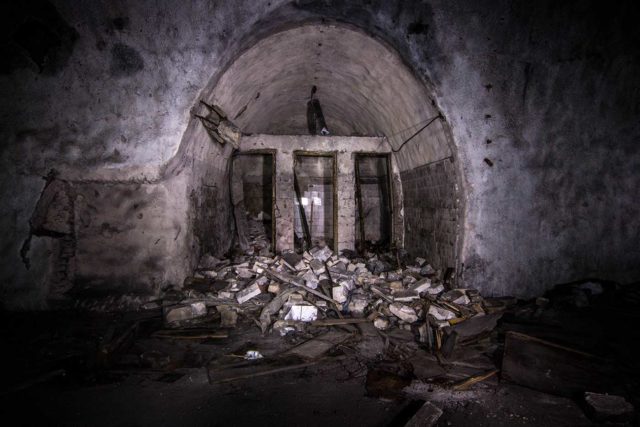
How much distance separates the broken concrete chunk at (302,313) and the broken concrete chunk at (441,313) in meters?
1.49

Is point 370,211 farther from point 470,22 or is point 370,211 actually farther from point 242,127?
point 470,22

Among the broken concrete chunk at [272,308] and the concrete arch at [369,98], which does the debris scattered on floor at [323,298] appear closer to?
the broken concrete chunk at [272,308]

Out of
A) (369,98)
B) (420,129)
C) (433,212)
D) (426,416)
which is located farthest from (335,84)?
(426,416)

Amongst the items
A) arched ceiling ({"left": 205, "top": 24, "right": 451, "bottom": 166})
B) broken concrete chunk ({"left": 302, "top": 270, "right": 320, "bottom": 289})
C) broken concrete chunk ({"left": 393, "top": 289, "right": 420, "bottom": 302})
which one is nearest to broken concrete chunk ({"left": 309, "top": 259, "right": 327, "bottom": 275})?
broken concrete chunk ({"left": 302, "top": 270, "right": 320, "bottom": 289})

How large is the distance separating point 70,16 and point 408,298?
18.0 feet

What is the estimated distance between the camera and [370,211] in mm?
9914

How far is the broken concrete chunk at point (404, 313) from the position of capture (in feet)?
13.7

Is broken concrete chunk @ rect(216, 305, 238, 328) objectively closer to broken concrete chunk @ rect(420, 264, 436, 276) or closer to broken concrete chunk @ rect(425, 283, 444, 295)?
broken concrete chunk @ rect(425, 283, 444, 295)

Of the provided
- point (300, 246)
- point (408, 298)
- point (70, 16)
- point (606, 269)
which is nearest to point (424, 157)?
point (408, 298)

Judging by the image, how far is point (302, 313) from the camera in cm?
423

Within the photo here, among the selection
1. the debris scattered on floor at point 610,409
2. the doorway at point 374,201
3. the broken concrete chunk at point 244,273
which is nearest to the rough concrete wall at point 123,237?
the broken concrete chunk at point 244,273

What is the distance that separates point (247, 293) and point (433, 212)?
11.0ft

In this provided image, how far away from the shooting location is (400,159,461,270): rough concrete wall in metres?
4.82

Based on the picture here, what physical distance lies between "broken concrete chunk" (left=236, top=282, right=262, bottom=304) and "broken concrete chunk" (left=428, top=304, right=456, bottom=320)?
2.38m
